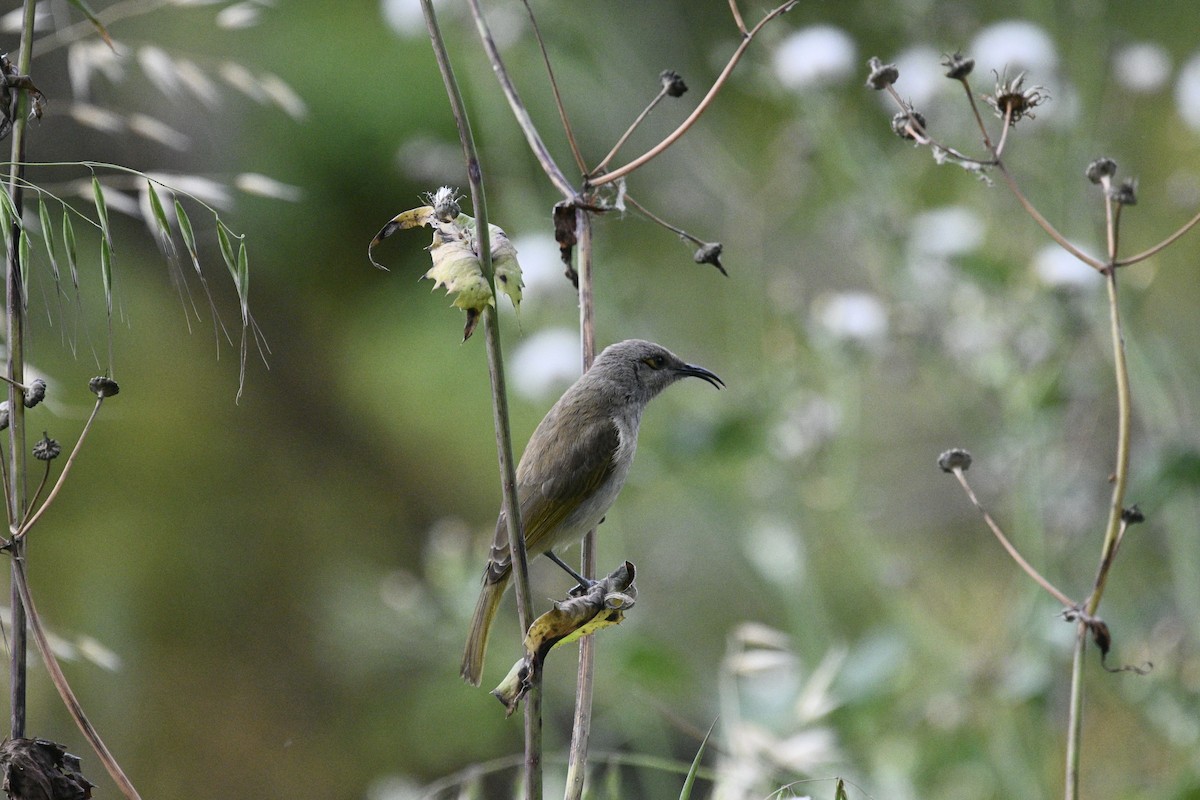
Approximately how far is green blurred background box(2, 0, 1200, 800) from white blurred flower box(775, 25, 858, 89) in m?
0.01

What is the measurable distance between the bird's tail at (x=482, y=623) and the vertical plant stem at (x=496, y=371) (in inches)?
42.9

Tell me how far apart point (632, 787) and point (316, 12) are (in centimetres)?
358

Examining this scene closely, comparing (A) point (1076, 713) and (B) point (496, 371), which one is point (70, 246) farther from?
(A) point (1076, 713)

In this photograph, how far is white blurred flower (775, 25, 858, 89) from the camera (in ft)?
9.55

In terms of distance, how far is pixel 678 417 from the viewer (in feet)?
10.3

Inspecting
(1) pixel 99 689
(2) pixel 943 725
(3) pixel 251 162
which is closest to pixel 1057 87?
(2) pixel 943 725

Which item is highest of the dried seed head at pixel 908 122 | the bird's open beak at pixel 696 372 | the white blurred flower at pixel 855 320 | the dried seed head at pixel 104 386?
the white blurred flower at pixel 855 320

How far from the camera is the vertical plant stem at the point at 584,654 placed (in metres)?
1.10

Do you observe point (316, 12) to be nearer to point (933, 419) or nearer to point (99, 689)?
point (99, 689)

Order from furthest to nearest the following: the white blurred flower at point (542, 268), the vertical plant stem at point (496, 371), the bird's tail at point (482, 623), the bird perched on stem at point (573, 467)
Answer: the white blurred flower at point (542, 268) → the bird perched on stem at point (573, 467) → the bird's tail at point (482, 623) → the vertical plant stem at point (496, 371)

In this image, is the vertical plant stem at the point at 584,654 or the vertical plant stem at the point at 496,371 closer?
the vertical plant stem at the point at 496,371

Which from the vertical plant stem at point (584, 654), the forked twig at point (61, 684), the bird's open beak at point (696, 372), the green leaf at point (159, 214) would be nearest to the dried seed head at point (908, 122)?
the vertical plant stem at point (584, 654)

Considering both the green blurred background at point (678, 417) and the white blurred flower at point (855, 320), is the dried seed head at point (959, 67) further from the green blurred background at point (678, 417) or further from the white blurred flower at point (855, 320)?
the white blurred flower at point (855, 320)

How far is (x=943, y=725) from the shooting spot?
2.87m
